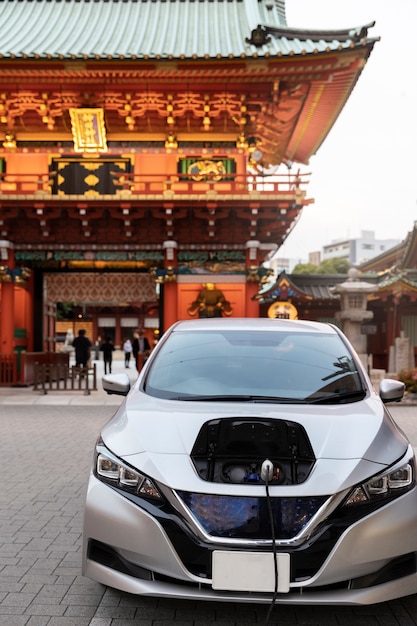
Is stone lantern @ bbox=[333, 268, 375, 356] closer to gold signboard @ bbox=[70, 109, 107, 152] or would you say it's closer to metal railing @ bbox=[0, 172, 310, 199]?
metal railing @ bbox=[0, 172, 310, 199]

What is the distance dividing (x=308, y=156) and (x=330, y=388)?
18.2 meters

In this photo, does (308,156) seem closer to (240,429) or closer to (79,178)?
(79,178)

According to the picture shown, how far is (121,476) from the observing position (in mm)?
2871

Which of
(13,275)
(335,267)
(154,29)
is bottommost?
(13,275)

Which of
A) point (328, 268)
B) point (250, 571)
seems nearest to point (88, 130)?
point (250, 571)

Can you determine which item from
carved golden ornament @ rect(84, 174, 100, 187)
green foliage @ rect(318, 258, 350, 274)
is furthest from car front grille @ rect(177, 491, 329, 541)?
green foliage @ rect(318, 258, 350, 274)

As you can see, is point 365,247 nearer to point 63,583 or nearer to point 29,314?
point 29,314

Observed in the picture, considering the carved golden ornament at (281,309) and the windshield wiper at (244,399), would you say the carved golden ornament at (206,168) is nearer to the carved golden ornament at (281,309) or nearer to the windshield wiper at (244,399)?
the carved golden ornament at (281,309)

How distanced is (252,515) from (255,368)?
4.58ft

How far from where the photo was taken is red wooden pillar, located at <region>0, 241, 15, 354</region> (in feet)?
49.6

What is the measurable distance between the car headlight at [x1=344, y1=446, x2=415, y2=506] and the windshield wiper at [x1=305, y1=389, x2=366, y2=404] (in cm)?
59

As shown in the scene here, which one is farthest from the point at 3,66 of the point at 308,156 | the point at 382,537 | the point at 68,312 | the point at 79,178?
the point at 68,312

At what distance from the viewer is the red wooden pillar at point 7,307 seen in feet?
49.6

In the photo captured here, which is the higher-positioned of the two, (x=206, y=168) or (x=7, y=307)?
(x=206, y=168)
